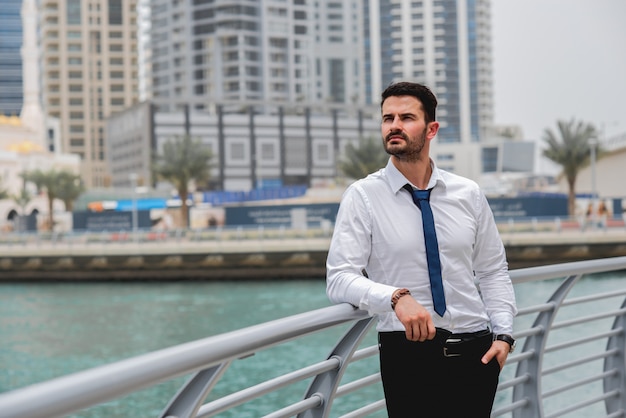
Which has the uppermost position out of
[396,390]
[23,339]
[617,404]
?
[396,390]

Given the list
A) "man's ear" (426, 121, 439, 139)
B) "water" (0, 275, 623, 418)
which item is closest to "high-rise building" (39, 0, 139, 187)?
"water" (0, 275, 623, 418)

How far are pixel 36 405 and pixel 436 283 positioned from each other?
4.82ft

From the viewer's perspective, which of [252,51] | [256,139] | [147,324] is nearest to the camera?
[147,324]

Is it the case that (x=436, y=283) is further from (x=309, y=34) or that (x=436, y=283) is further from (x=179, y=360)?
(x=309, y=34)

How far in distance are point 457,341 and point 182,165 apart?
6364 cm

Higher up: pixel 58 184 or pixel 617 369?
pixel 58 184

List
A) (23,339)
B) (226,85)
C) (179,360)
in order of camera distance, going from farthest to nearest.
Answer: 1. (226,85)
2. (23,339)
3. (179,360)

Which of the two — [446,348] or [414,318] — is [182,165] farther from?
[414,318]

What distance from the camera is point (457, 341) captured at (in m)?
2.84

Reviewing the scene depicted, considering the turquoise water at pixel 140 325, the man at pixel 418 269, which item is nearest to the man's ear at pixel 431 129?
the man at pixel 418 269

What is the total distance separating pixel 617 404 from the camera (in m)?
4.97

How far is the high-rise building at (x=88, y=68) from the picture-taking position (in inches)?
6284

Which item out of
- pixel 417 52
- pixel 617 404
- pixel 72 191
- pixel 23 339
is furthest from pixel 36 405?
pixel 417 52

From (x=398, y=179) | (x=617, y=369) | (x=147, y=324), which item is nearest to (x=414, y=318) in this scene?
(x=398, y=179)
